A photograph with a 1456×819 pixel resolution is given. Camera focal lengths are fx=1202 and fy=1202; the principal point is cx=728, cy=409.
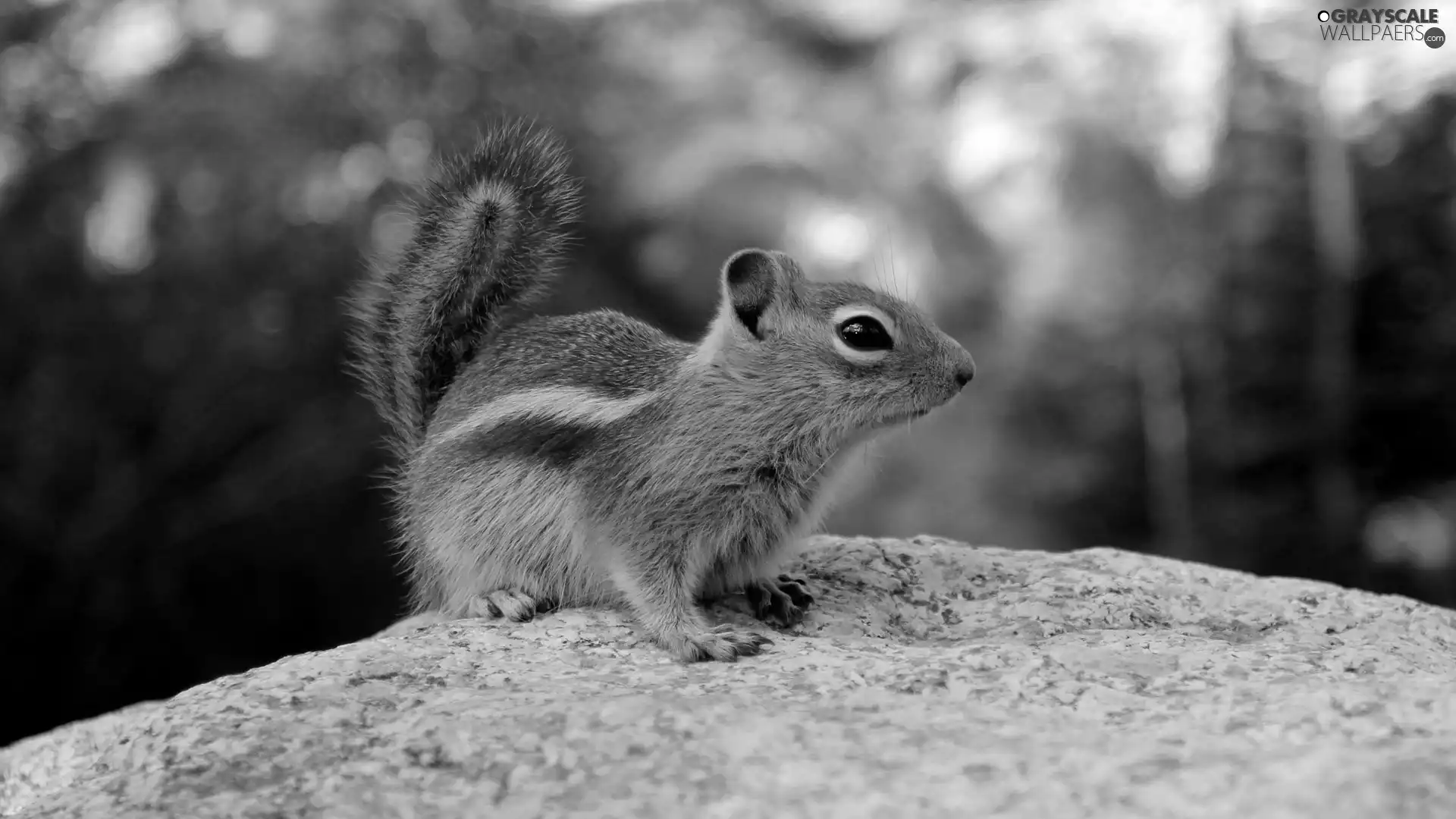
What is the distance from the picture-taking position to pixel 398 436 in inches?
139

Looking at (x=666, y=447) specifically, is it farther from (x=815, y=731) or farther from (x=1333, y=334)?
(x=1333, y=334)

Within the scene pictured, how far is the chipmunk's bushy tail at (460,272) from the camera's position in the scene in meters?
3.41

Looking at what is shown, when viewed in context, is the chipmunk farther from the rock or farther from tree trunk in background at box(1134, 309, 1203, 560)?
tree trunk in background at box(1134, 309, 1203, 560)

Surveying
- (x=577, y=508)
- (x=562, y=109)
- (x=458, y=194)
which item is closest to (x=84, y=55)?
(x=562, y=109)

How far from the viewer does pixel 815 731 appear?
1933 millimetres

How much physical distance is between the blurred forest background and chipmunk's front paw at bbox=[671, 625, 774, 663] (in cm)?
297

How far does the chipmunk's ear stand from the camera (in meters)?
2.92

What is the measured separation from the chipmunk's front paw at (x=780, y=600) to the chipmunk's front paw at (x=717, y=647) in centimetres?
27

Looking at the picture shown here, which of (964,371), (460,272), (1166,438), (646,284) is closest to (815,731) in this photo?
(964,371)

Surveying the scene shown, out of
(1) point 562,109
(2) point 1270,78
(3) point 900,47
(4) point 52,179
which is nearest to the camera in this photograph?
(4) point 52,179

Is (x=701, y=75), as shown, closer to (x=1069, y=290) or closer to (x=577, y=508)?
(x=1069, y=290)

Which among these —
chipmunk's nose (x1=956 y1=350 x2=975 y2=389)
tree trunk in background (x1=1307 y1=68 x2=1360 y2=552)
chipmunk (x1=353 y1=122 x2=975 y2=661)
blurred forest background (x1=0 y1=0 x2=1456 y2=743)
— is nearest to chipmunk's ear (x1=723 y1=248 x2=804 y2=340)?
A: chipmunk (x1=353 y1=122 x2=975 y2=661)

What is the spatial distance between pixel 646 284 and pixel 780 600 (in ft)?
25.9

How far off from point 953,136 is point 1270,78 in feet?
13.6
